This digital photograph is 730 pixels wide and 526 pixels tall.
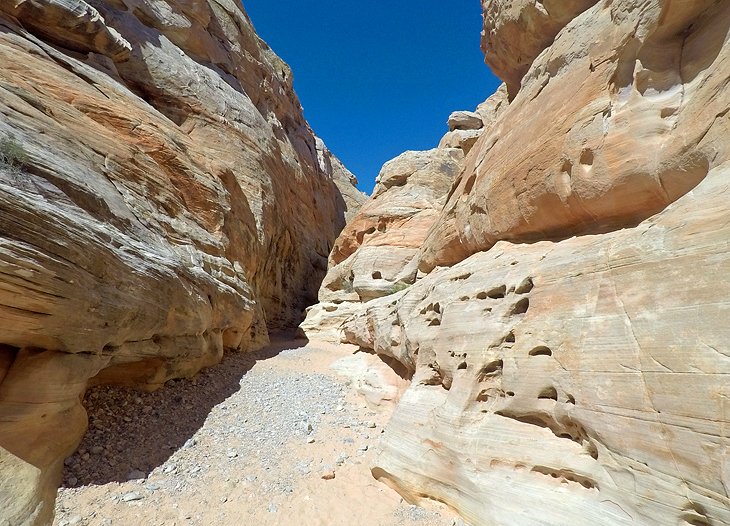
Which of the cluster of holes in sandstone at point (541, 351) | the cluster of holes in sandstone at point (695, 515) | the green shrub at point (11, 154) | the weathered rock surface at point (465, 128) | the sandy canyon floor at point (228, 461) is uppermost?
the weathered rock surface at point (465, 128)

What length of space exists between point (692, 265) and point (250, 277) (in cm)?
1474

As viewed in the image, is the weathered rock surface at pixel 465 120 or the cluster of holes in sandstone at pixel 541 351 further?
the weathered rock surface at pixel 465 120

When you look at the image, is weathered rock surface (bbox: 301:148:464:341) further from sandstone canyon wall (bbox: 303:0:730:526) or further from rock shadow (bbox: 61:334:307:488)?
rock shadow (bbox: 61:334:307:488)

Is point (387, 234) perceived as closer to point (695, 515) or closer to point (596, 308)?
point (596, 308)

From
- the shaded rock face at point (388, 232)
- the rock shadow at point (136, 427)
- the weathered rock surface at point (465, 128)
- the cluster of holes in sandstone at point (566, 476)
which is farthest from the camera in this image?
the weathered rock surface at point (465, 128)

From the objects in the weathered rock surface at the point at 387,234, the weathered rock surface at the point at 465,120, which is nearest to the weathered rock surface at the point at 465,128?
the weathered rock surface at the point at 465,120

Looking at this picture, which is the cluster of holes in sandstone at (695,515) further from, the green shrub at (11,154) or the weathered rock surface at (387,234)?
the weathered rock surface at (387,234)

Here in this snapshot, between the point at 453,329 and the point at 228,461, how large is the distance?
457 centimetres

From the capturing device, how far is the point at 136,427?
623 cm

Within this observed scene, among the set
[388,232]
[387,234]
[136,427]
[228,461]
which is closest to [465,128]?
[388,232]

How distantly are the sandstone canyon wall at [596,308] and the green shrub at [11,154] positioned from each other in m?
7.25

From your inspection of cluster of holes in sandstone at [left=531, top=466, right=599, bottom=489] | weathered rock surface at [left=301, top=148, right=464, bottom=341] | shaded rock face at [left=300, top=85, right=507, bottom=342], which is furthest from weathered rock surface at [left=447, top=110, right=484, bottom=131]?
cluster of holes in sandstone at [left=531, top=466, right=599, bottom=489]

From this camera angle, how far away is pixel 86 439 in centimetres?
552

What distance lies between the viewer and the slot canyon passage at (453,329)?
350cm
